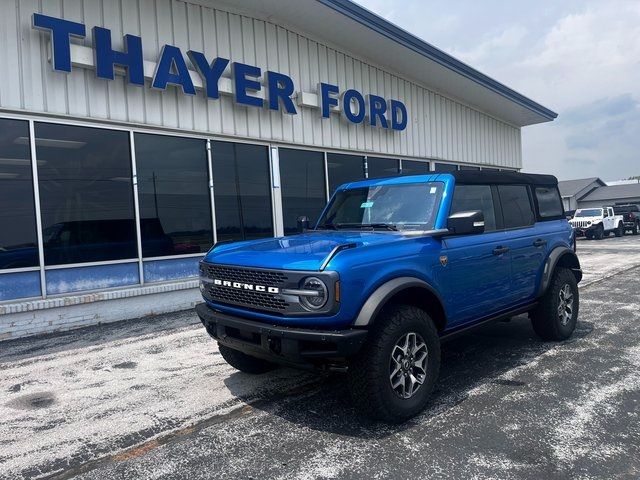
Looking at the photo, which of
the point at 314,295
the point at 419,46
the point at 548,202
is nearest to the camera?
the point at 314,295

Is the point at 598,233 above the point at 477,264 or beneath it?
beneath

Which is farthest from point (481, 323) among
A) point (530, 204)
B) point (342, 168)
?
point (342, 168)

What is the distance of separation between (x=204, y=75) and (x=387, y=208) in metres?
5.66

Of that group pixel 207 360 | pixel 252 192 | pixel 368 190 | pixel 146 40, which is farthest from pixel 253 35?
pixel 207 360

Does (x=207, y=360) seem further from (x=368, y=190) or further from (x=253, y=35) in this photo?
(x=253, y=35)

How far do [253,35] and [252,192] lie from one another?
3.13 metres

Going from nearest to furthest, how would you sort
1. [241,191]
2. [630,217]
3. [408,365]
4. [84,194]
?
[408,365] → [84,194] → [241,191] → [630,217]

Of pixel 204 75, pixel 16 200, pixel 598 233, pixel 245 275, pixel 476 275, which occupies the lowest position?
pixel 598 233

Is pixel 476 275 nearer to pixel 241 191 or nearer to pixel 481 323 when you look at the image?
pixel 481 323

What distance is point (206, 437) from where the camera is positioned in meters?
3.56

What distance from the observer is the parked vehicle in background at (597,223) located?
93.3ft

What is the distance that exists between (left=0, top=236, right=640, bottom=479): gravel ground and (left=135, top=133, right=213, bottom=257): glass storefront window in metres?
2.88

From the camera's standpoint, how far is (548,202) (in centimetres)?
589

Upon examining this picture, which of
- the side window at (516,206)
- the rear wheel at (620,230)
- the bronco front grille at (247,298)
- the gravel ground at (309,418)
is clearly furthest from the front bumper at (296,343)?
the rear wheel at (620,230)
